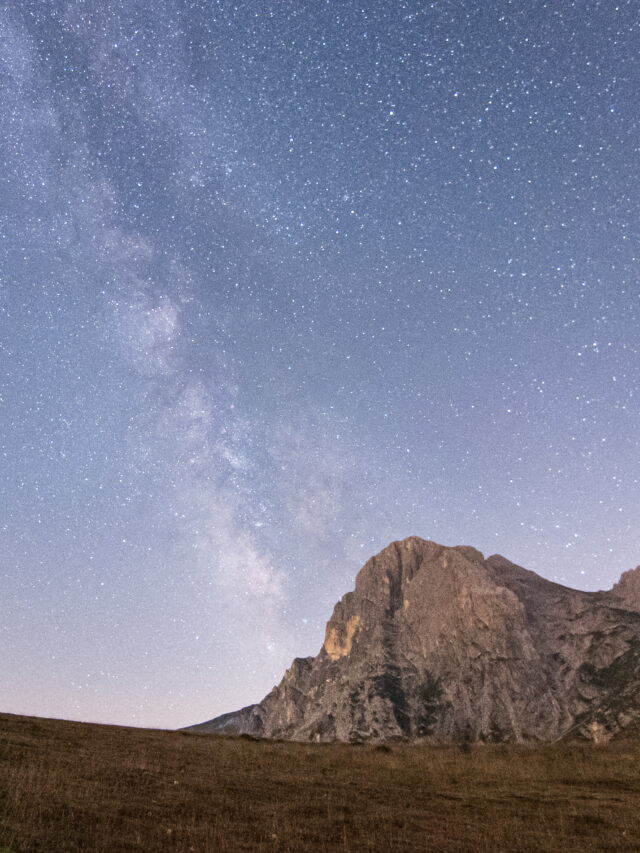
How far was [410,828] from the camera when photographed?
1544 centimetres

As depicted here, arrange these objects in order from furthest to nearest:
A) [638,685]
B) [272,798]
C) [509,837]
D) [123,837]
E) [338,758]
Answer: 1. [638,685]
2. [338,758]
3. [272,798]
4. [509,837]
5. [123,837]

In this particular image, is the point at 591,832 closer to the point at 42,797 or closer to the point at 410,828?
the point at 410,828

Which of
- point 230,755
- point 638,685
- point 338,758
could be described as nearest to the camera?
point 230,755

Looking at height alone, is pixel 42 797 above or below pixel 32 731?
below

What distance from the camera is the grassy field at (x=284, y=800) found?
13.4 m

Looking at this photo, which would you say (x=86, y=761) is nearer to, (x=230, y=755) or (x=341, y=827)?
(x=230, y=755)

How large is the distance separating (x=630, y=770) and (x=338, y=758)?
15172mm

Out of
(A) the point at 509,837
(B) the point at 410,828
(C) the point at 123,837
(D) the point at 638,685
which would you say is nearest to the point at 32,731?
(C) the point at 123,837

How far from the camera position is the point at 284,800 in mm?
18594

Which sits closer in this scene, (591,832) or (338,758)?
(591,832)

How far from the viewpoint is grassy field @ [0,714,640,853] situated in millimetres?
13352

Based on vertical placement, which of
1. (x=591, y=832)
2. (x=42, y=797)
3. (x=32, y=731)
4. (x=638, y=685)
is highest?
(x=638, y=685)

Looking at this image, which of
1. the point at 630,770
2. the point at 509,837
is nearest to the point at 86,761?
the point at 509,837

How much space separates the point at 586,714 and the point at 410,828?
20632 cm
